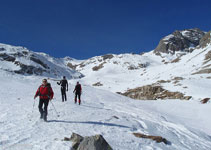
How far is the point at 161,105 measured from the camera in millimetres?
21844

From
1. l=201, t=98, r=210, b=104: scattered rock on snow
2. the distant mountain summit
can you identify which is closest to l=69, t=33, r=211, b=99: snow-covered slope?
l=201, t=98, r=210, b=104: scattered rock on snow

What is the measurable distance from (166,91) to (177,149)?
23.5 m

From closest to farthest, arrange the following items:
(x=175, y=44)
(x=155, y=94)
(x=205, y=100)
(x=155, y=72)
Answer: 1. (x=205, y=100)
2. (x=155, y=94)
3. (x=155, y=72)
4. (x=175, y=44)

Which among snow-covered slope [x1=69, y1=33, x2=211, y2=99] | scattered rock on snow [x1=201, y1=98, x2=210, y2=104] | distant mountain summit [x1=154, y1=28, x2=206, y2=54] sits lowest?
scattered rock on snow [x1=201, y1=98, x2=210, y2=104]

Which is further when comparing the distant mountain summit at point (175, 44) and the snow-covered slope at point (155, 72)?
the distant mountain summit at point (175, 44)

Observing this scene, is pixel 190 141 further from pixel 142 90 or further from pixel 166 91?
pixel 142 90

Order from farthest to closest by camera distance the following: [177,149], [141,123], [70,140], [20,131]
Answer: [141,123], [177,149], [20,131], [70,140]

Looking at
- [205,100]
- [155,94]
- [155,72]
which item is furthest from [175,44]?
[205,100]

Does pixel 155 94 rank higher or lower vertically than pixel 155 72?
lower

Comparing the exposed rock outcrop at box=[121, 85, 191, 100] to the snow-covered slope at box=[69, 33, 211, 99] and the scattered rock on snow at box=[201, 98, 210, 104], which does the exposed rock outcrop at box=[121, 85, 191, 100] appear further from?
the scattered rock on snow at box=[201, 98, 210, 104]

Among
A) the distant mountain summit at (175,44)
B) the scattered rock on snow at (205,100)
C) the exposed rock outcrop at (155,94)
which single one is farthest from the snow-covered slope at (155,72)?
the distant mountain summit at (175,44)

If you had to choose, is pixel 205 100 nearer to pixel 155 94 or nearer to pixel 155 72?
pixel 155 94

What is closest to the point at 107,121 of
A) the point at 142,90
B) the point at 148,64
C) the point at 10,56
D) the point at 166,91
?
the point at 166,91

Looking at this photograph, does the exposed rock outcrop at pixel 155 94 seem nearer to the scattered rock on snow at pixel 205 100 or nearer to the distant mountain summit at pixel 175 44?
the scattered rock on snow at pixel 205 100
